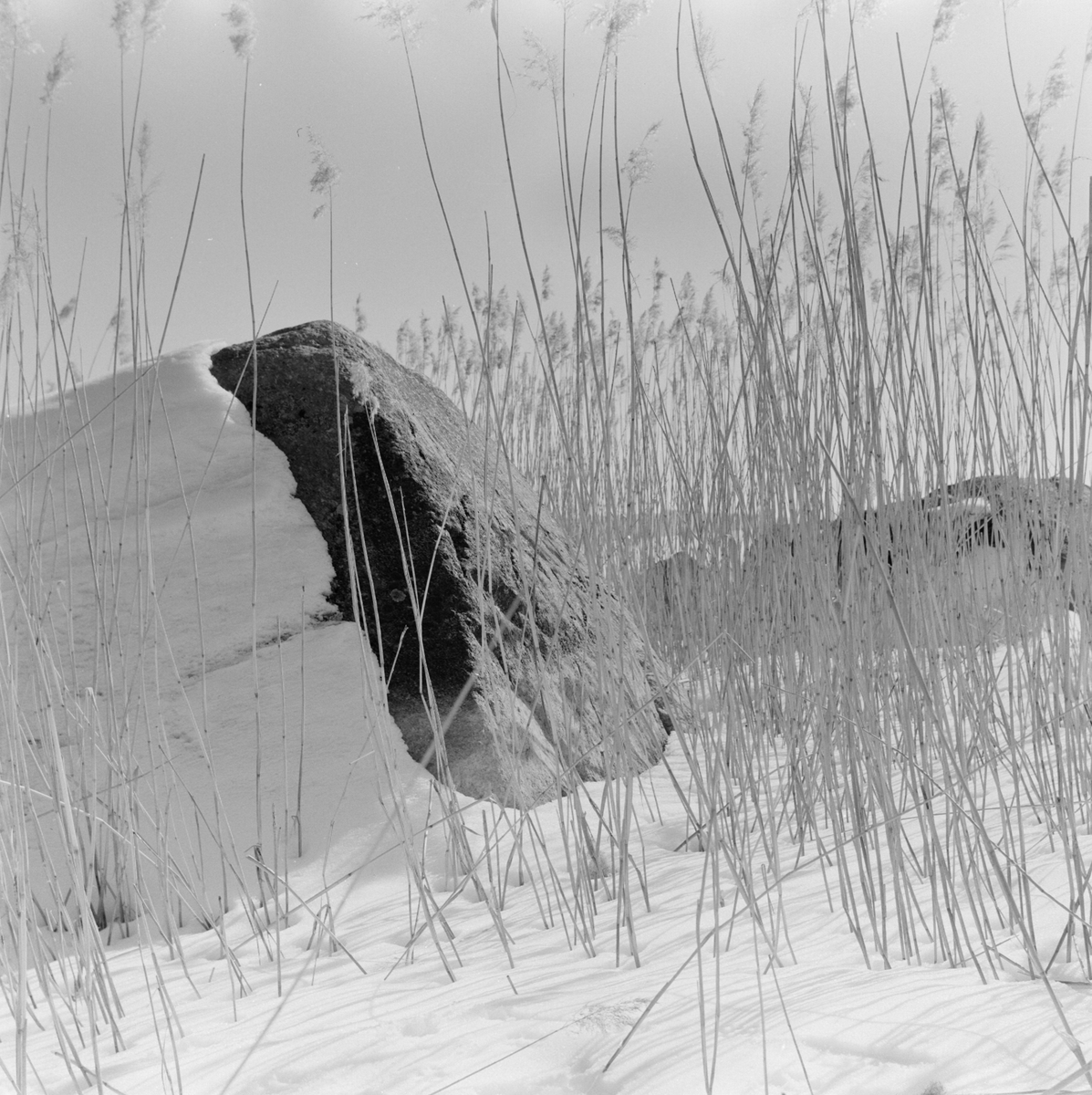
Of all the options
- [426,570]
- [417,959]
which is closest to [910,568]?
[417,959]

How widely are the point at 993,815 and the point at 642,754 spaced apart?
0.65 m

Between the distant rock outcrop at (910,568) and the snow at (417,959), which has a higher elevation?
the distant rock outcrop at (910,568)

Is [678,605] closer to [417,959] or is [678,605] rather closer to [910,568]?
[910,568]

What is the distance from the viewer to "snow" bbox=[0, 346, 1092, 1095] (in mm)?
613

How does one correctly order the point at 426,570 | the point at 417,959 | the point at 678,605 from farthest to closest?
the point at 678,605 → the point at 426,570 → the point at 417,959

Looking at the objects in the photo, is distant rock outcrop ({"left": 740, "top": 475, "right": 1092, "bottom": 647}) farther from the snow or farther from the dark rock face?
the dark rock face

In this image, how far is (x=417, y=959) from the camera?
0.96 m

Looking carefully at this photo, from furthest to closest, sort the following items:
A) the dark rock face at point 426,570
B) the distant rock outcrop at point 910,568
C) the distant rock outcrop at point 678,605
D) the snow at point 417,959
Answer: the distant rock outcrop at point 678,605 → the dark rock face at point 426,570 → the distant rock outcrop at point 910,568 → the snow at point 417,959

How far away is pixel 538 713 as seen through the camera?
5.76 feet

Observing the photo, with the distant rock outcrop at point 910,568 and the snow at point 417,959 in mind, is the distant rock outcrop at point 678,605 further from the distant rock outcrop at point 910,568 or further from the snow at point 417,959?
the snow at point 417,959

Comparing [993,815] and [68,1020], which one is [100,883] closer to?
[68,1020]

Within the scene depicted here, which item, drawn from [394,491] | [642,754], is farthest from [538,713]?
[394,491]

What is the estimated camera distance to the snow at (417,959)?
2.01 feet

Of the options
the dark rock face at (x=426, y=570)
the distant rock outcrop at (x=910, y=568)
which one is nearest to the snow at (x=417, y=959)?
the dark rock face at (x=426, y=570)
